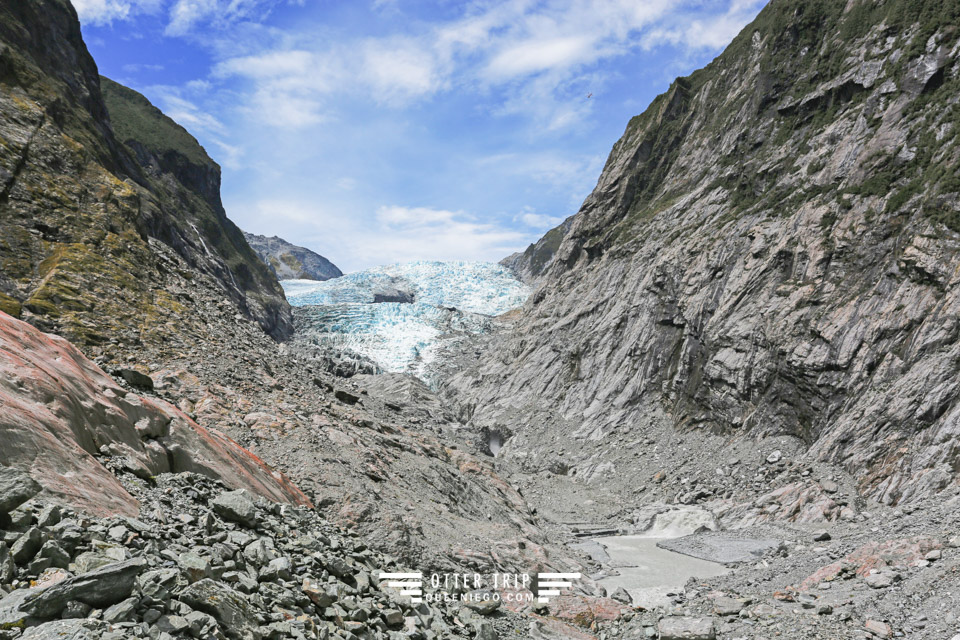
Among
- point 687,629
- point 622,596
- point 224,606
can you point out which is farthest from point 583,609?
point 224,606

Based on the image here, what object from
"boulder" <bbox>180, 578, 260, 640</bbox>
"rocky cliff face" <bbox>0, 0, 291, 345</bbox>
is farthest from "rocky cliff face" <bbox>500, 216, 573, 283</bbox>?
"boulder" <bbox>180, 578, 260, 640</bbox>

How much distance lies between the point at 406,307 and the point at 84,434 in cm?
10975

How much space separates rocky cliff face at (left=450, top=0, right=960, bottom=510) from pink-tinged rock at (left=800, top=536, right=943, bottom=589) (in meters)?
10.0

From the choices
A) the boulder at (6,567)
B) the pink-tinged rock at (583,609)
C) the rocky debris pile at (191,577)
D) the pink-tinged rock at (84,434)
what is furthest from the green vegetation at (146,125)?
the boulder at (6,567)

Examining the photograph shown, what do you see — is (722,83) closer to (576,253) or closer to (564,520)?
(576,253)

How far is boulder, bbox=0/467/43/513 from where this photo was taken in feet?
20.5

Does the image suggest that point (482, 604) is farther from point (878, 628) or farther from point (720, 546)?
point (720, 546)

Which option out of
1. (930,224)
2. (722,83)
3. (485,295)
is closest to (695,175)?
(722,83)

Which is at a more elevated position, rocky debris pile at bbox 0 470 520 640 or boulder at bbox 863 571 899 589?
rocky debris pile at bbox 0 470 520 640

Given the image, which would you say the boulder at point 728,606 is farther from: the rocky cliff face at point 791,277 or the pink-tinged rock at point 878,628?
the rocky cliff face at point 791,277

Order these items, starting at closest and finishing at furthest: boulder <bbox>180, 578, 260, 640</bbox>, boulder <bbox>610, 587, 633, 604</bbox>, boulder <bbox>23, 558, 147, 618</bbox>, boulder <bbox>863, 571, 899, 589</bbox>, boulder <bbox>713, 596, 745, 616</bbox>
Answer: boulder <bbox>23, 558, 147, 618</bbox>, boulder <bbox>180, 578, 260, 640</bbox>, boulder <bbox>863, 571, 899, 589</bbox>, boulder <bbox>713, 596, 745, 616</bbox>, boulder <bbox>610, 587, 633, 604</bbox>

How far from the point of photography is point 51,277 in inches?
829

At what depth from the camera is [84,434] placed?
984cm

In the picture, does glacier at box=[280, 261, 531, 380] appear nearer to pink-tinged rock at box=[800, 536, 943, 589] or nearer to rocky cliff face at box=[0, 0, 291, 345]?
rocky cliff face at box=[0, 0, 291, 345]
